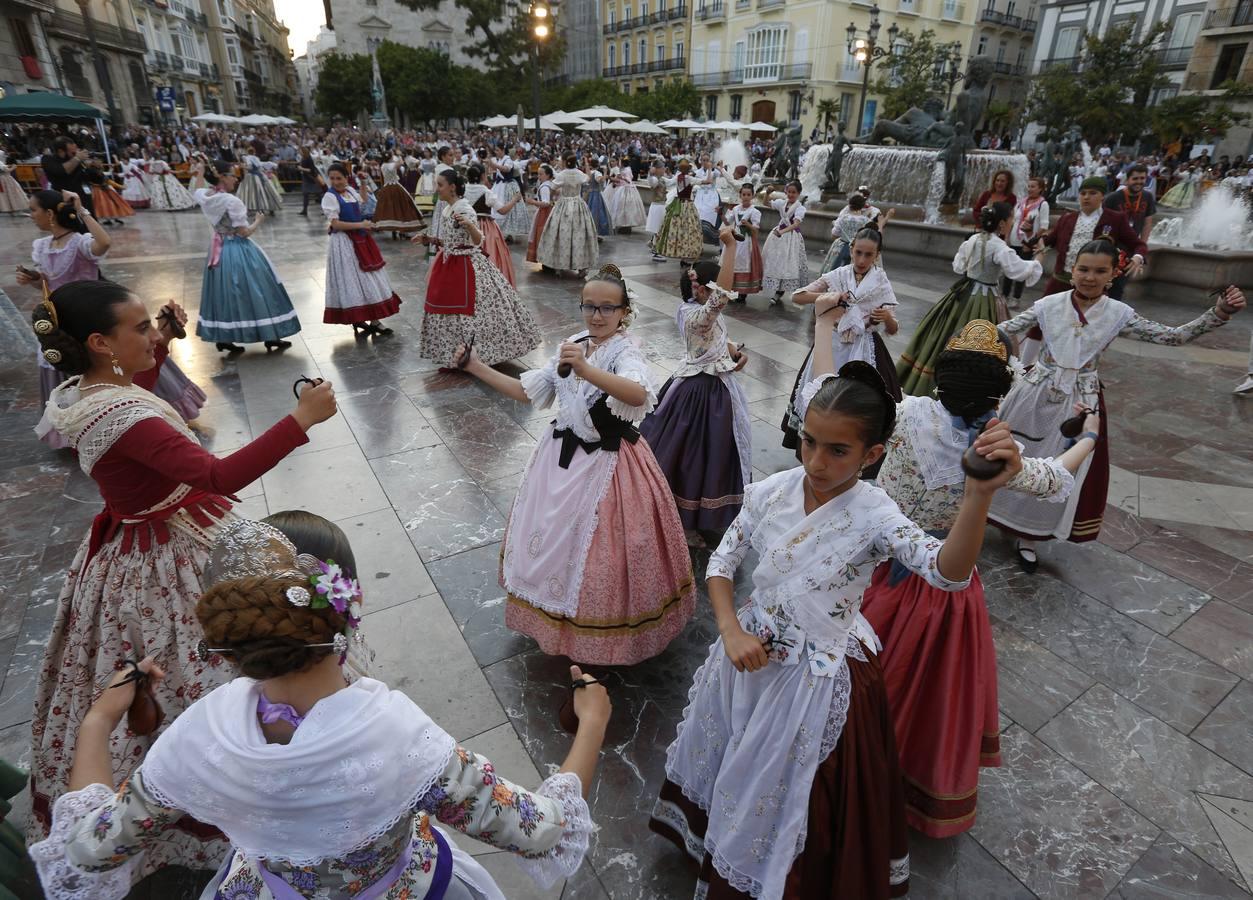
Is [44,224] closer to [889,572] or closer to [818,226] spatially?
[889,572]

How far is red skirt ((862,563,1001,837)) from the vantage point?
2281mm

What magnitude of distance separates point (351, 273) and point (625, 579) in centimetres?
649

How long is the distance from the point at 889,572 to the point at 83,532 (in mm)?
4865

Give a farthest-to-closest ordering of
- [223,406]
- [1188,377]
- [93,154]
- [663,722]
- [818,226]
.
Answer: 1. [93,154]
2. [818,226]
3. [1188,377]
4. [223,406]
5. [663,722]

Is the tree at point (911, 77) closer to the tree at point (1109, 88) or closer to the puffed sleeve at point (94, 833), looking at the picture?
the tree at point (1109, 88)

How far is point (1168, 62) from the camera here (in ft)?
115

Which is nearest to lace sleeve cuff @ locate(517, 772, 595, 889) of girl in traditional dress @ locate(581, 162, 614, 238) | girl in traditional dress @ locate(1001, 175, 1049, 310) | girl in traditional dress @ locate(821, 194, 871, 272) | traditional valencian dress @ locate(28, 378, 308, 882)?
traditional valencian dress @ locate(28, 378, 308, 882)

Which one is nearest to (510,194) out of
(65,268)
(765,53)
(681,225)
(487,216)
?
(681,225)

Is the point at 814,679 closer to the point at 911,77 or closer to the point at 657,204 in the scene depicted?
the point at 657,204

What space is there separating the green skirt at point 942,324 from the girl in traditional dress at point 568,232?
6818 millimetres

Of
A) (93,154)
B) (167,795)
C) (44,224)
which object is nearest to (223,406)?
(44,224)

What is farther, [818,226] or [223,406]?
[818,226]

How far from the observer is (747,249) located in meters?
10.0

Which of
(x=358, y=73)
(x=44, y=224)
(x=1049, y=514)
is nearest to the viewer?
(x=1049, y=514)
